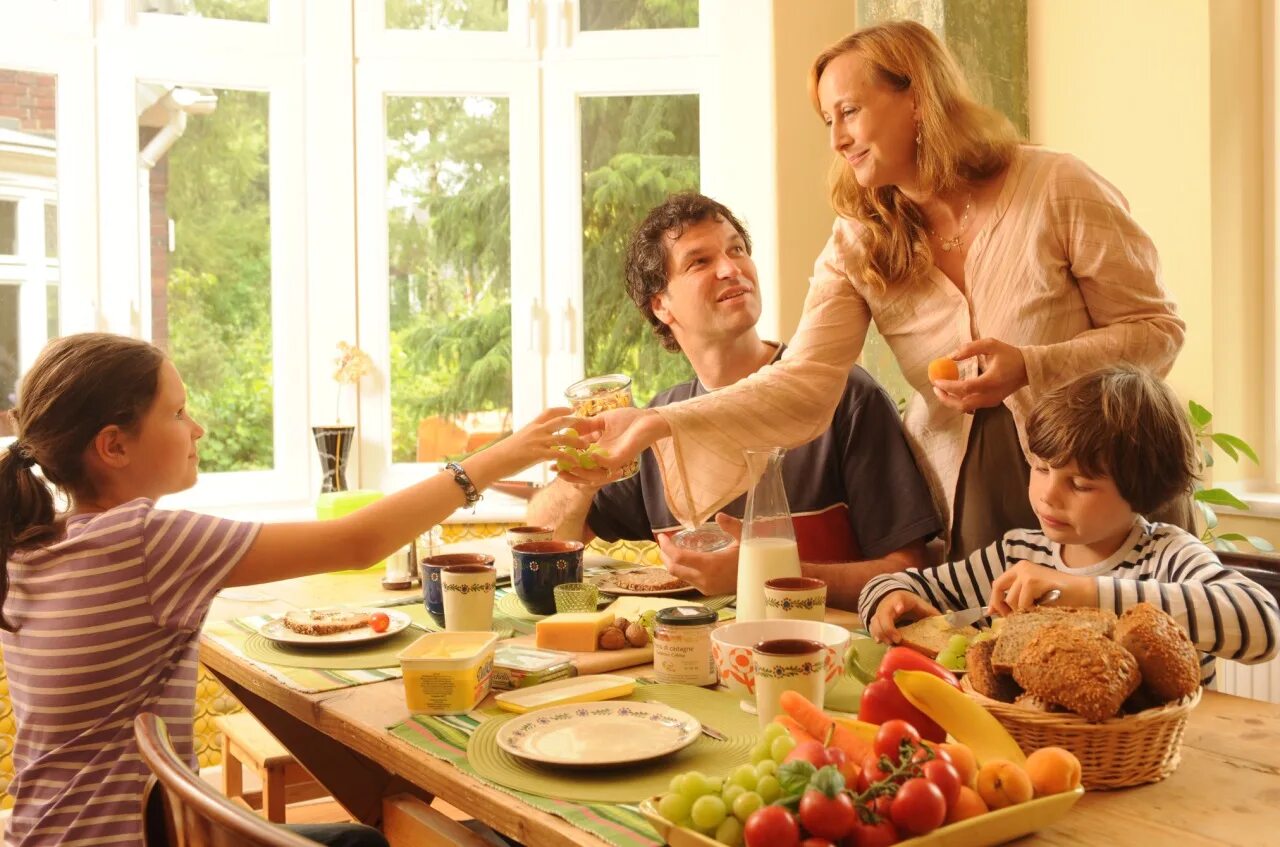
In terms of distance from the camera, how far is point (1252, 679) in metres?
2.98

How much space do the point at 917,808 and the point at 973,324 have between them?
1.20m

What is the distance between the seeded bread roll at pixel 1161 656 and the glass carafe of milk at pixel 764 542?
1.76 feet

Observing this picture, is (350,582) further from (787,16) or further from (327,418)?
(787,16)

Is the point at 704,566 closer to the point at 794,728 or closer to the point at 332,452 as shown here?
the point at 794,728

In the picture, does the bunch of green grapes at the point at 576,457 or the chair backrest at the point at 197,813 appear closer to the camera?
the chair backrest at the point at 197,813

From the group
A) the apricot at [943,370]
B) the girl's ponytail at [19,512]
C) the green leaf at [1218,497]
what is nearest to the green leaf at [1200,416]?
the green leaf at [1218,497]

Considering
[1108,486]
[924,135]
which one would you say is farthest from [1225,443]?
[1108,486]

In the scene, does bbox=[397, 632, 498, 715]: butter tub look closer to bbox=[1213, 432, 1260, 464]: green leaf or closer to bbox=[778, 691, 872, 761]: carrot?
bbox=[778, 691, 872, 761]: carrot

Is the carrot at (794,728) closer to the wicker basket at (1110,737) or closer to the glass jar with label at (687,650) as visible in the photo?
the wicker basket at (1110,737)

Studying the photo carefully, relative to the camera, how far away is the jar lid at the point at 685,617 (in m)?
1.45

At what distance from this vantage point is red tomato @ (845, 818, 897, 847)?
0.86m

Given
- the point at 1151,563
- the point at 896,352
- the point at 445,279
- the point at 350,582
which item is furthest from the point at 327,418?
the point at 1151,563

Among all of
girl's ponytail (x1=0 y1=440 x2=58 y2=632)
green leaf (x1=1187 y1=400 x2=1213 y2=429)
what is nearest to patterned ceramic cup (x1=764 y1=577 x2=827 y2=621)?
girl's ponytail (x1=0 y1=440 x2=58 y2=632)

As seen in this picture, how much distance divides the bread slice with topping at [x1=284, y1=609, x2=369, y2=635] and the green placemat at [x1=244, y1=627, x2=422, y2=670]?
3cm
